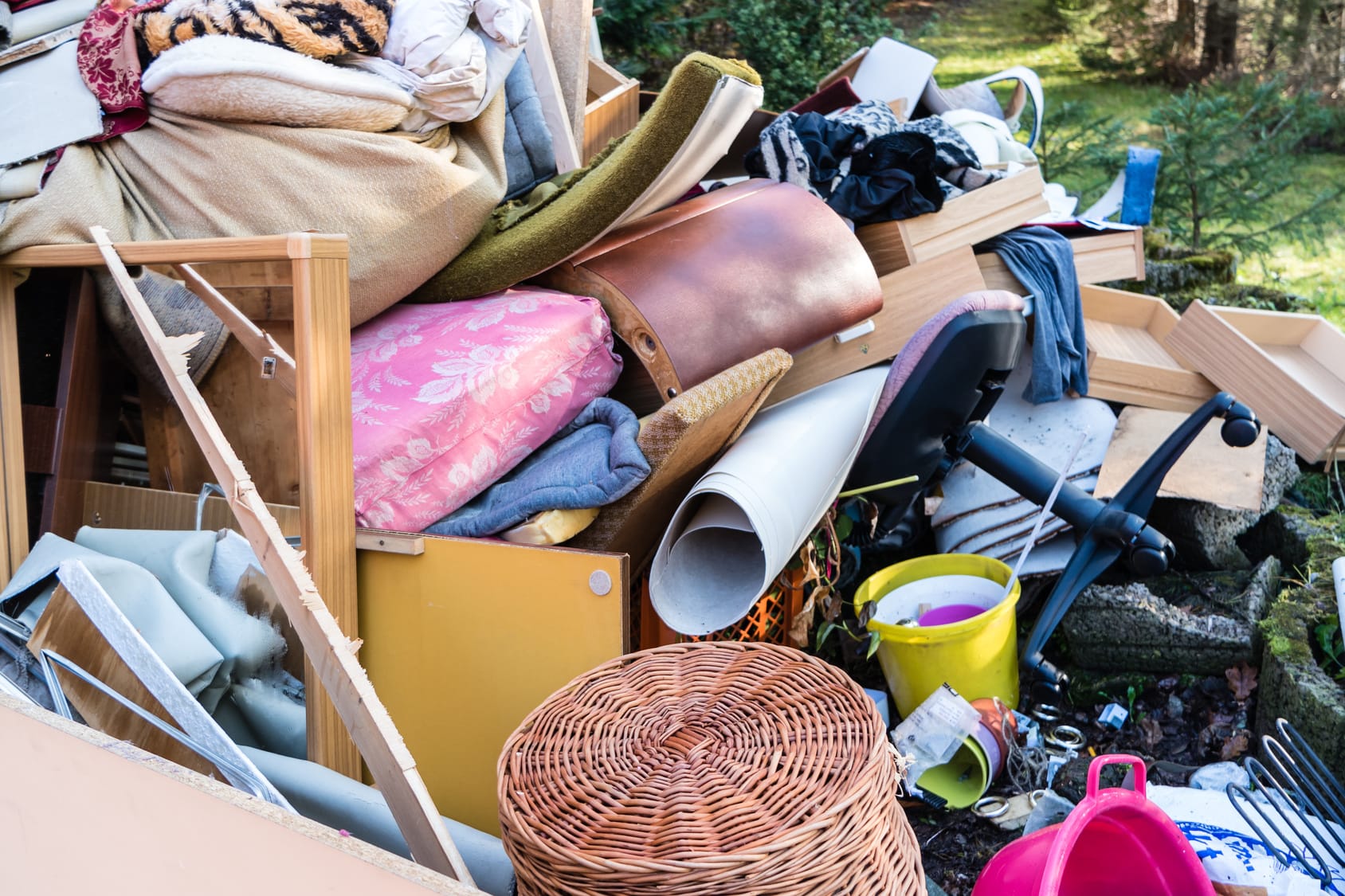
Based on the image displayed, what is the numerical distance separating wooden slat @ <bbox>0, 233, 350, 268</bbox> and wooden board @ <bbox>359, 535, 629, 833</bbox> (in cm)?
46

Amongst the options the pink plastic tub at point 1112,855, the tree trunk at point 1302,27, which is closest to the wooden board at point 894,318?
the pink plastic tub at point 1112,855

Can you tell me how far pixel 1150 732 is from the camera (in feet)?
6.73

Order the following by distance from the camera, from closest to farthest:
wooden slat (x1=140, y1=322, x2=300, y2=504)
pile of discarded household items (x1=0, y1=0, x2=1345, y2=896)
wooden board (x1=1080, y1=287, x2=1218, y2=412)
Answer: pile of discarded household items (x1=0, y1=0, x2=1345, y2=896) < wooden slat (x1=140, y1=322, x2=300, y2=504) < wooden board (x1=1080, y1=287, x2=1218, y2=412)

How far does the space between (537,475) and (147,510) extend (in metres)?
0.73

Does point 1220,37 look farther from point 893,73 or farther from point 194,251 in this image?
point 194,251

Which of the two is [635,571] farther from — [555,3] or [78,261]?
[555,3]

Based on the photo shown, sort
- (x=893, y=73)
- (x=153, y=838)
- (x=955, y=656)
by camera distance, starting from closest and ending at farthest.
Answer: (x=153, y=838)
(x=955, y=656)
(x=893, y=73)

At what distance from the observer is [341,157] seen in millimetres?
1866

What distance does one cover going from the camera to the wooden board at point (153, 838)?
32.0 inches

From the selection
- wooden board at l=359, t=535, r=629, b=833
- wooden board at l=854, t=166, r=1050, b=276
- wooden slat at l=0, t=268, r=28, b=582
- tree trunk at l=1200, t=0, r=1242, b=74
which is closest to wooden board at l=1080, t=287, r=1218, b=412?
wooden board at l=854, t=166, r=1050, b=276

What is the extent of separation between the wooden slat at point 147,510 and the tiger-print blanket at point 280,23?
783 mm

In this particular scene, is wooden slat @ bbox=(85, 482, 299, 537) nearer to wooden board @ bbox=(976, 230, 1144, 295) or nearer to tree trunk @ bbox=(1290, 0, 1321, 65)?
wooden board @ bbox=(976, 230, 1144, 295)

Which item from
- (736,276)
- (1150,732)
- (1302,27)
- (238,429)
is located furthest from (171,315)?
(1302,27)

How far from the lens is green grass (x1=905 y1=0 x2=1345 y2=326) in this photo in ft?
16.1
